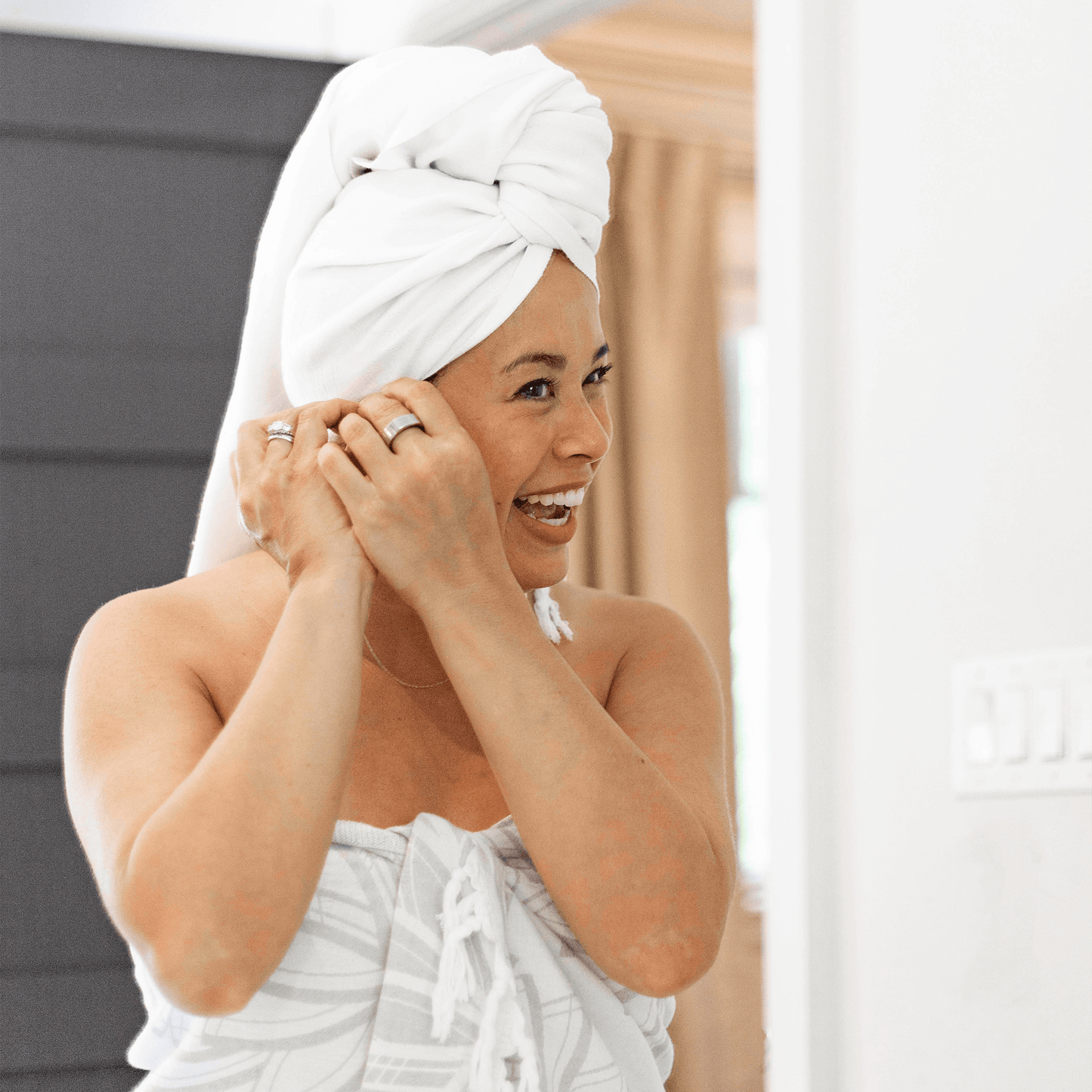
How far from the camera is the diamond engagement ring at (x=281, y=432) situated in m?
0.87

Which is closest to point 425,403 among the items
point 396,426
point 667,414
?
point 396,426

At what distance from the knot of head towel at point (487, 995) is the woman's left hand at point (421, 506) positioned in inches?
7.9

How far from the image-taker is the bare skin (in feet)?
2.41

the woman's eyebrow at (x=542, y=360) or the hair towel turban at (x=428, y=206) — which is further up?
the hair towel turban at (x=428, y=206)

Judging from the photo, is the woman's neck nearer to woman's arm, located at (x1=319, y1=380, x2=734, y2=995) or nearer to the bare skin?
the bare skin

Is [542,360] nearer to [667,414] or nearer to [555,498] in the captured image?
[555,498]

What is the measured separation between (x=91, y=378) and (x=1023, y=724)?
126cm

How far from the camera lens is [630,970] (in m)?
0.81

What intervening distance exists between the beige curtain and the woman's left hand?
1673 mm

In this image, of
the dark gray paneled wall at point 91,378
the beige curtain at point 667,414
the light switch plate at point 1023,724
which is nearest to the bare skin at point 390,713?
the light switch plate at point 1023,724

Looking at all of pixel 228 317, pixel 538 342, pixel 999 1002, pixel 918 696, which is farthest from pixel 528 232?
pixel 228 317

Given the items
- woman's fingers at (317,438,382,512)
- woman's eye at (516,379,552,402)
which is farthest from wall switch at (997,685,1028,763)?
woman's fingers at (317,438,382,512)

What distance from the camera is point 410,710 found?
963 millimetres

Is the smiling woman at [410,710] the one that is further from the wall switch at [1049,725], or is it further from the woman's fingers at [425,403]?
the wall switch at [1049,725]
